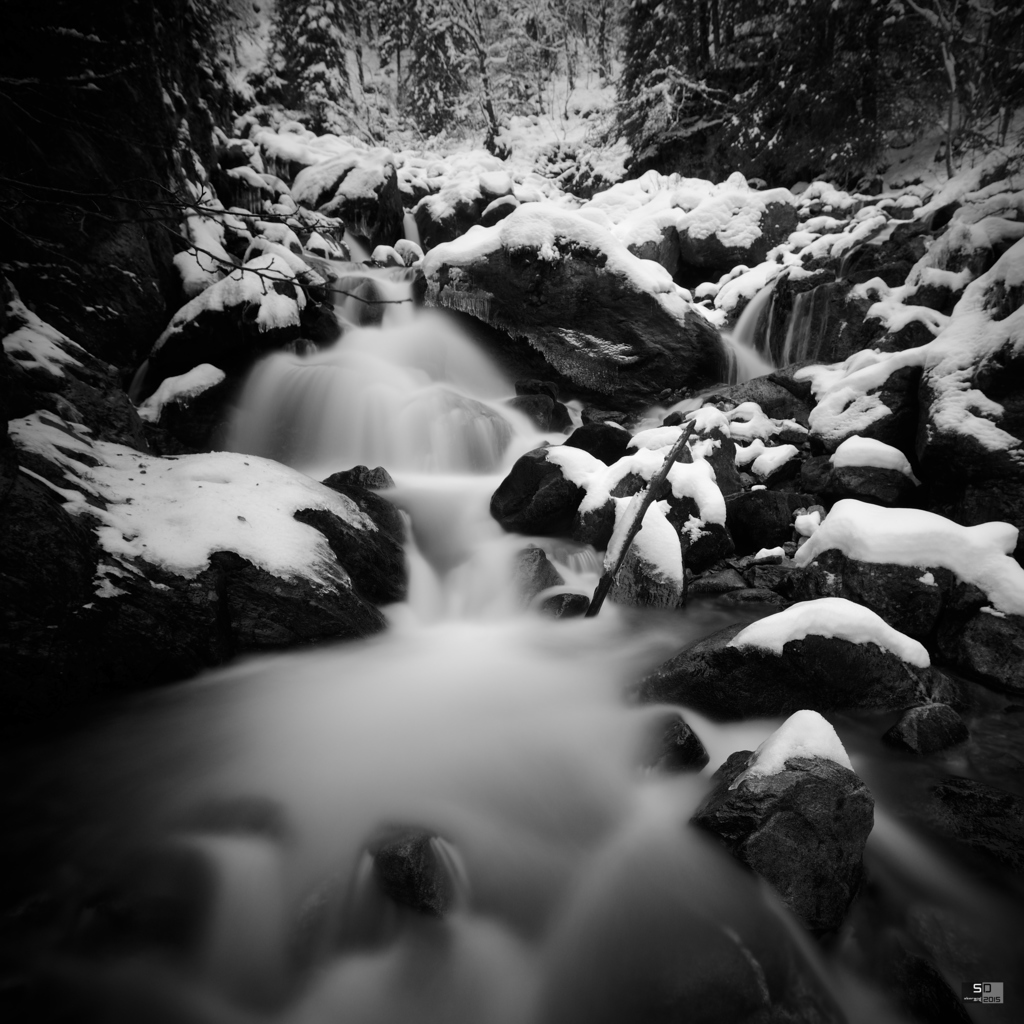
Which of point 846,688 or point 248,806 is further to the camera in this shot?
point 846,688

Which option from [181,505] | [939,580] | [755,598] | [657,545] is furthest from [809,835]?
[181,505]

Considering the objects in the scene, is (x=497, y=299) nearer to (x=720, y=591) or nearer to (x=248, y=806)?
(x=720, y=591)

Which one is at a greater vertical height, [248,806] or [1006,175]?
[1006,175]

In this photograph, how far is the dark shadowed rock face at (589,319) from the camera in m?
9.66

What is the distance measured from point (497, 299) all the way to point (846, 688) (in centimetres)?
889

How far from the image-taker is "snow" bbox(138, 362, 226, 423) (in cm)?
750

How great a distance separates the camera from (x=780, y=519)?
5.90m

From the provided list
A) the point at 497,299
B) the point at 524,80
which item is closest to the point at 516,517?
the point at 497,299

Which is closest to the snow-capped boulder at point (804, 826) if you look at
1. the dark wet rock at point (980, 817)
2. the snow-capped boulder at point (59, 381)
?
the dark wet rock at point (980, 817)

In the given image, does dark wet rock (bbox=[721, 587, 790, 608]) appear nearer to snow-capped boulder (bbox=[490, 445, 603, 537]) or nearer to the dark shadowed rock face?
snow-capped boulder (bbox=[490, 445, 603, 537])

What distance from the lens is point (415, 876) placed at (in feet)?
6.59

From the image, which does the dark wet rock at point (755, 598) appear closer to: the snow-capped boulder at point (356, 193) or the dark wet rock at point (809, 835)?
the dark wet rock at point (809, 835)

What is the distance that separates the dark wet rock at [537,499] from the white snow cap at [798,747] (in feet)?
13.3

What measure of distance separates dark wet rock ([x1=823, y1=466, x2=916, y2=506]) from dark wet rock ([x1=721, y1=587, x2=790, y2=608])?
1.83m
